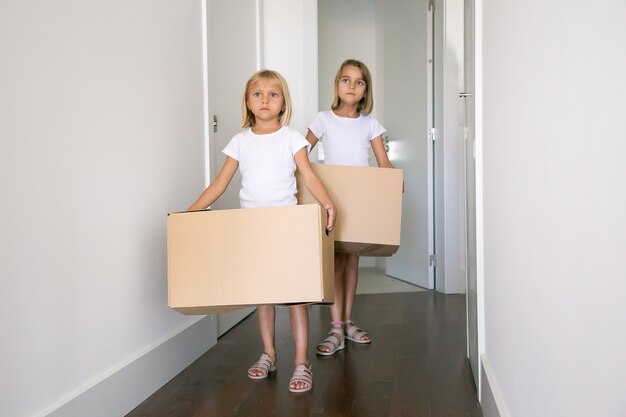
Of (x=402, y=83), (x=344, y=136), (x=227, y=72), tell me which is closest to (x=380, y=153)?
(x=344, y=136)

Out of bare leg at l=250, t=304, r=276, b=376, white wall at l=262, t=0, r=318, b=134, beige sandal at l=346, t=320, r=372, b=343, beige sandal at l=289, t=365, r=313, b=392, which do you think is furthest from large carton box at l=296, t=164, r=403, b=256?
white wall at l=262, t=0, r=318, b=134

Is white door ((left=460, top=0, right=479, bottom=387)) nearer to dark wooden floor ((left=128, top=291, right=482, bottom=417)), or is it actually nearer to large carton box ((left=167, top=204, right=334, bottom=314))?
dark wooden floor ((left=128, top=291, right=482, bottom=417))

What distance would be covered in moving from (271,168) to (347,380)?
0.75 m

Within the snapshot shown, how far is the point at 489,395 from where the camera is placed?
5.32 ft

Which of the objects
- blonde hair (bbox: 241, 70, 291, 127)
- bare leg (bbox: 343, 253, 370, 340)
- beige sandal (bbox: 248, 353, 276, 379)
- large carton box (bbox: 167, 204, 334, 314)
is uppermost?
blonde hair (bbox: 241, 70, 291, 127)

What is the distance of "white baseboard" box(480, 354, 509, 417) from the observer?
1450mm

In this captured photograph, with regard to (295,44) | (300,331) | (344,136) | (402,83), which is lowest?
(300,331)

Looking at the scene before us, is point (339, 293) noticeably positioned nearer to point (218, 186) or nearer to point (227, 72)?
point (218, 186)

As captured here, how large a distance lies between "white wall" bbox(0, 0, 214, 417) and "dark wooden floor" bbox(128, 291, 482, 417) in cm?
A: 14

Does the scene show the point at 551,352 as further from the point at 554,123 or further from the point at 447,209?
the point at 447,209

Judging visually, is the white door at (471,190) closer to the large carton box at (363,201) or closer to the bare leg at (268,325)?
the large carton box at (363,201)

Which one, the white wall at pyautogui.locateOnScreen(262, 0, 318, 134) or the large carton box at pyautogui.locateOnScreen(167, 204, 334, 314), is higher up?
the white wall at pyautogui.locateOnScreen(262, 0, 318, 134)

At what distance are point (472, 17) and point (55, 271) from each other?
1383mm

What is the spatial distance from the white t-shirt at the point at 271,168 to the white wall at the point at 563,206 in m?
0.85
